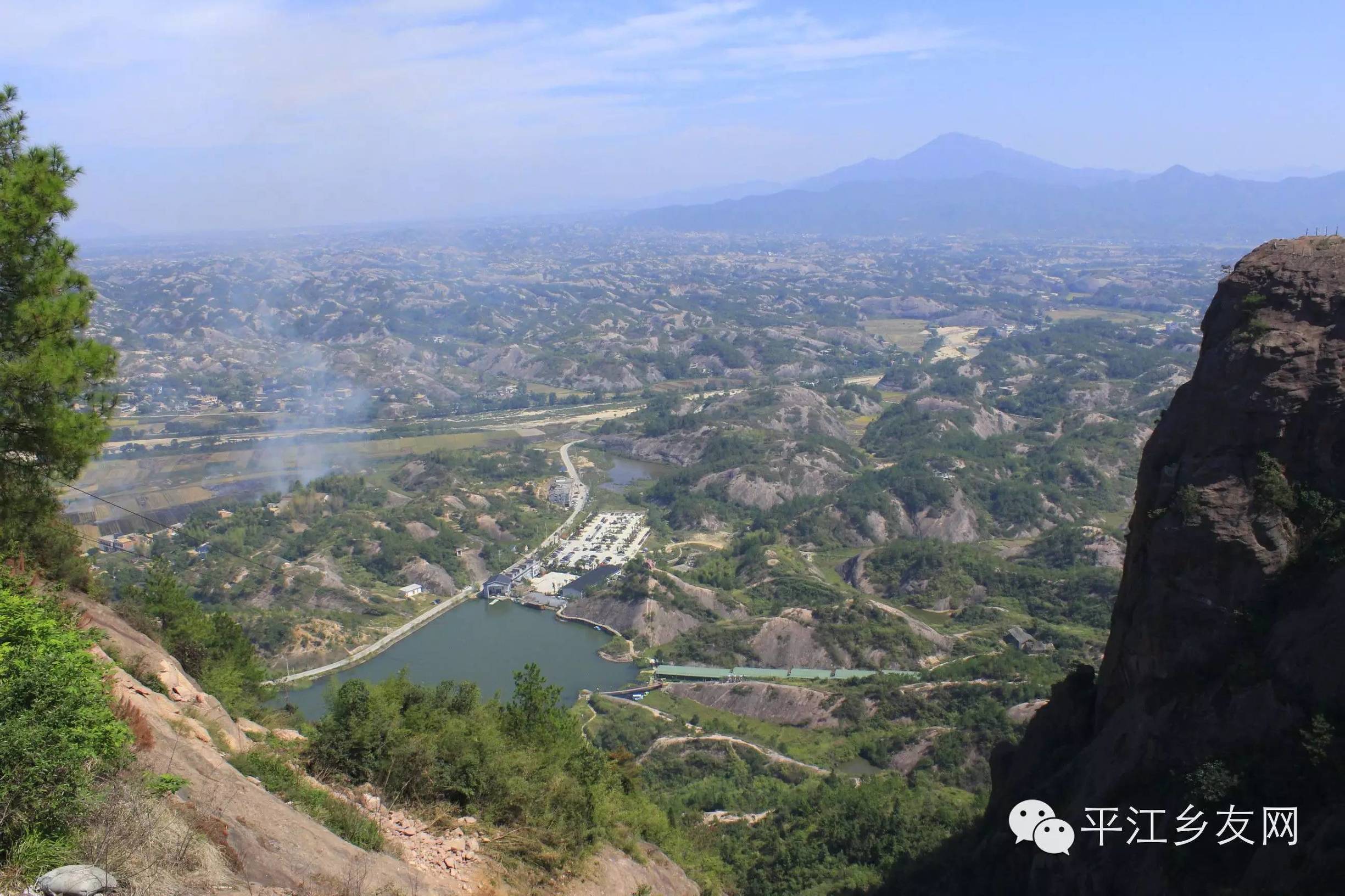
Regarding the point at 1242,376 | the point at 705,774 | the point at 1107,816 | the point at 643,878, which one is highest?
the point at 1242,376

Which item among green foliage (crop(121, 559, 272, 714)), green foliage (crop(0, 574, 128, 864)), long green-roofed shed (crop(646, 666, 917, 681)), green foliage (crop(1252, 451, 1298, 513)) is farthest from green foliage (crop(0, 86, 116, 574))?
long green-roofed shed (crop(646, 666, 917, 681))

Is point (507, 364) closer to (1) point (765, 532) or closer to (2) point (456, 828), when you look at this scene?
(1) point (765, 532)

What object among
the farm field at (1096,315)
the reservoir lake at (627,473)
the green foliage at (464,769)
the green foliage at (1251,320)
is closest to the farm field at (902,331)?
the farm field at (1096,315)

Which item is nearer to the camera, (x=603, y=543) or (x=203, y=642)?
(x=203, y=642)

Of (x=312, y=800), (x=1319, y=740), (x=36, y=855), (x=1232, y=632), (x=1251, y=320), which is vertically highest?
(x=1251, y=320)

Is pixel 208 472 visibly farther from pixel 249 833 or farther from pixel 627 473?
pixel 249 833

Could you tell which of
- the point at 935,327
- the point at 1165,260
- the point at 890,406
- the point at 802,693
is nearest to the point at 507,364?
the point at 890,406

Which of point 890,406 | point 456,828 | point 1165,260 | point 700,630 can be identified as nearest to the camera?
point 456,828

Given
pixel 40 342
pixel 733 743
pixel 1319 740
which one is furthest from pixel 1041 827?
pixel 733 743

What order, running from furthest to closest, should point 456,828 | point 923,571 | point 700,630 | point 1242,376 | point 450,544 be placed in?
point 450,544, point 923,571, point 700,630, point 1242,376, point 456,828
